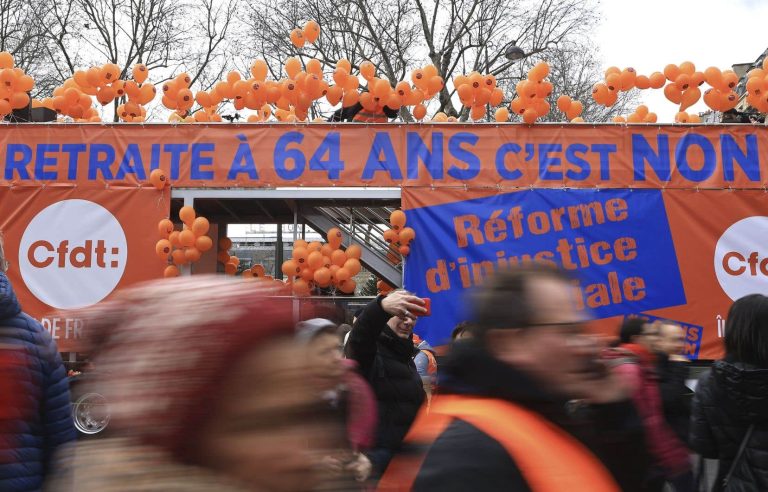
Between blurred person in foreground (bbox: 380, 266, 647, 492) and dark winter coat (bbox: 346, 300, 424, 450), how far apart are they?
167 centimetres

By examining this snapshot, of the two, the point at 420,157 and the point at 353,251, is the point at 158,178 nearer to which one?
the point at 353,251

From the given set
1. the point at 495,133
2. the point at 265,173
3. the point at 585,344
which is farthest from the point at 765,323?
the point at 265,173

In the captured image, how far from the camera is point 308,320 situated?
1.57 metres

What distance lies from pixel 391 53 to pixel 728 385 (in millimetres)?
23059

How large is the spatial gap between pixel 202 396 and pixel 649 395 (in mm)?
3246

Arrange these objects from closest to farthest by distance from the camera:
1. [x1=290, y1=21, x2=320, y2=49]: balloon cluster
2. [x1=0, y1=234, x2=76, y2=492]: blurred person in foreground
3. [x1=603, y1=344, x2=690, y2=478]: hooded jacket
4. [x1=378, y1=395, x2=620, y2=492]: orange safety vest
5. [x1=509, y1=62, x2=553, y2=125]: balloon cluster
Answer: [x1=378, y1=395, x2=620, y2=492]: orange safety vest < [x1=0, y1=234, x2=76, y2=492]: blurred person in foreground < [x1=603, y1=344, x2=690, y2=478]: hooded jacket < [x1=509, y1=62, x2=553, y2=125]: balloon cluster < [x1=290, y1=21, x2=320, y2=49]: balloon cluster

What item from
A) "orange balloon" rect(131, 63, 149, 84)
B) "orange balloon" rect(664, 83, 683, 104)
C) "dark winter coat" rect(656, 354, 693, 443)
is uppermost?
"orange balloon" rect(131, 63, 149, 84)

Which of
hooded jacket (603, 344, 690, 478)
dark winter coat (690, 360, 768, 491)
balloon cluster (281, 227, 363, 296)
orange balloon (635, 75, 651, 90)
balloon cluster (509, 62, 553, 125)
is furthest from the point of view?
orange balloon (635, 75, 651, 90)

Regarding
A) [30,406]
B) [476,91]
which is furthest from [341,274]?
[30,406]

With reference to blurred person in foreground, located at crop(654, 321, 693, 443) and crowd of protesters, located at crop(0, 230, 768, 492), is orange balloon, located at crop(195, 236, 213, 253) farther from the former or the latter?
crowd of protesters, located at crop(0, 230, 768, 492)

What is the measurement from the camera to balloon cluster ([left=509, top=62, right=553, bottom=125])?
35.0 ft

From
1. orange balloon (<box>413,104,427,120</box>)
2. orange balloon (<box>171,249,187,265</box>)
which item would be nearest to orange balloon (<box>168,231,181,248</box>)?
orange balloon (<box>171,249,187,265</box>)

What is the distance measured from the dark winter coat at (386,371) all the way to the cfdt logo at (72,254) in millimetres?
7586

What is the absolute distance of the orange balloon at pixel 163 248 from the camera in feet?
34.0
